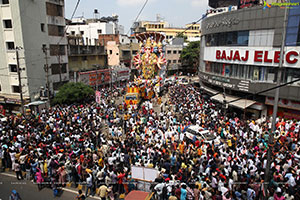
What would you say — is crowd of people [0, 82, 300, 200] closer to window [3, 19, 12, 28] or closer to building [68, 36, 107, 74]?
window [3, 19, 12, 28]

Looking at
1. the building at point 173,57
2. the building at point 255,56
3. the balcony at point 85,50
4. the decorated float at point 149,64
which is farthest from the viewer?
the building at point 173,57

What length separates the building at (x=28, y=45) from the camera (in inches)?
887

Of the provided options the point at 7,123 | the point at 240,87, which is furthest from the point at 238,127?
the point at 7,123

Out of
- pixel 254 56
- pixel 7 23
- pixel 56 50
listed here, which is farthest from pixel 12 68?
pixel 254 56

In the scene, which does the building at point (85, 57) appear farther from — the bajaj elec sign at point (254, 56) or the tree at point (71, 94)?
the bajaj elec sign at point (254, 56)

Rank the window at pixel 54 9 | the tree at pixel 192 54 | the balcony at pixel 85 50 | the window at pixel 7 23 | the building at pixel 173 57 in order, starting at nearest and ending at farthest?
1. the window at pixel 7 23
2. the window at pixel 54 9
3. the balcony at pixel 85 50
4. the tree at pixel 192 54
5. the building at pixel 173 57

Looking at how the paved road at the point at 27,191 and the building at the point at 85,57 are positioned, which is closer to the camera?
the paved road at the point at 27,191

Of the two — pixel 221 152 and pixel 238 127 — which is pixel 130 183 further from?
pixel 238 127

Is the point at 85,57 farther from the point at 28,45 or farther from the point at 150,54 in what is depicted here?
the point at 150,54

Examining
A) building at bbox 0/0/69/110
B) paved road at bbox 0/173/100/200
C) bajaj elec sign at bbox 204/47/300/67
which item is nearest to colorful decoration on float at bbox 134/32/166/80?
bajaj elec sign at bbox 204/47/300/67

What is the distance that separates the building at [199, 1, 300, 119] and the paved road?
1037cm

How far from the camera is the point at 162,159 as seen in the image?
10.1m

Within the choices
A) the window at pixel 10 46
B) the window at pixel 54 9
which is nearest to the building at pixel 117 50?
the window at pixel 54 9

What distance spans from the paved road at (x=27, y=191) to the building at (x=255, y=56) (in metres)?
10.4
